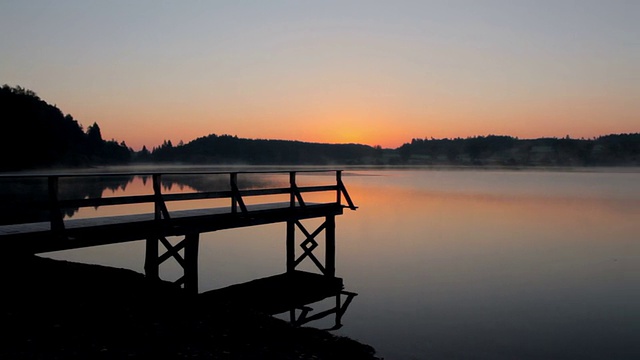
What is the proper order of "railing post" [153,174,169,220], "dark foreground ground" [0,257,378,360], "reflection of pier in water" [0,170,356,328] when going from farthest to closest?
"railing post" [153,174,169,220] → "reflection of pier in water" [0,170,356,328] → "dark foreground ground" [0,257,378,360]

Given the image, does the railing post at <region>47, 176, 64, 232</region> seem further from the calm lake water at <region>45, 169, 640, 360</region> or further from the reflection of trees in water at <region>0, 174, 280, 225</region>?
the calm lake water at <region>45, 169, 640, 360</region>

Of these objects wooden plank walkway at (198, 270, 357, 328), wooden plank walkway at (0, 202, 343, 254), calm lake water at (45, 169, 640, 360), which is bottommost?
calm lake water at (45, 169, 640, 360)

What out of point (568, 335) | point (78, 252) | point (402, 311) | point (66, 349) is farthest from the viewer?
point (78, 252)

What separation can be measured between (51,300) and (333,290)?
10.8m

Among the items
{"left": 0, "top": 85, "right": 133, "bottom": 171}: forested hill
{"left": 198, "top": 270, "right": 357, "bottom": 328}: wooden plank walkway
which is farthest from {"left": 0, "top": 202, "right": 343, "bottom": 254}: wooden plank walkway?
{"left": 0, "top": 85, "right": 133, "bottom": 171}: forested hill

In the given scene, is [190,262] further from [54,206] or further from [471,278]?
[471,278]

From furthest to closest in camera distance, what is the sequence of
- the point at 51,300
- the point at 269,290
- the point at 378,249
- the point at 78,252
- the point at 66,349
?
1. the point at 378,249
2. the point at 78,252
3. the point at 269,290
4. the point at 51,300
5. the point at 66,349

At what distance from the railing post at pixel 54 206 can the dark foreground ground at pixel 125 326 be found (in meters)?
1.43

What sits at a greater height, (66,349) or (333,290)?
(66,349)

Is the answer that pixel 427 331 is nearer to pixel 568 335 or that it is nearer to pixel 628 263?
pixel 568 335

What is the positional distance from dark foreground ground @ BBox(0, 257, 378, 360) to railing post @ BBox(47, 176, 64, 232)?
1.43 meters

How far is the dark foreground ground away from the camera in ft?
29.0

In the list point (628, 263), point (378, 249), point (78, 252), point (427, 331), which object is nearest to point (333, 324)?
point (427, 331)

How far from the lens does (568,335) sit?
1467 centimetres
